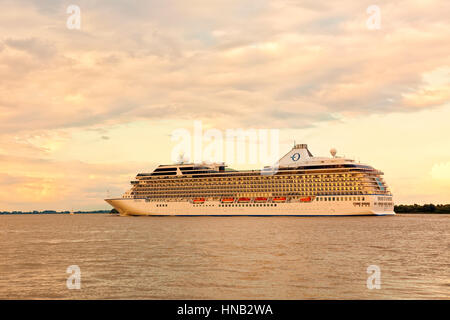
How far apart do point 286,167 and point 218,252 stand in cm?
8133

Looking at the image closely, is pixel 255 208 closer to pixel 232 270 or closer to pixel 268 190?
pixel 268 190

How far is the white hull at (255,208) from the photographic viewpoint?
101 metres

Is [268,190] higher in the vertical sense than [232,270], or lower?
higher

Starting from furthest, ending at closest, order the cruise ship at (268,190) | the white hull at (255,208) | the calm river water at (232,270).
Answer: the cruise ship at (268,190) → the white hull at (255,208) → the calm river water at (232,270)

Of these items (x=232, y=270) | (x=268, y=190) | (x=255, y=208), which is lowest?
(x=232, y=270)

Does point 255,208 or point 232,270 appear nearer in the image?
point 232,270

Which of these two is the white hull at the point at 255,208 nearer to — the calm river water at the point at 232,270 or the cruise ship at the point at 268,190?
the cruise ship at the point at 268,190

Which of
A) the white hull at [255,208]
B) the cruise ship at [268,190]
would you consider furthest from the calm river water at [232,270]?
the cruise ship at [268,190]

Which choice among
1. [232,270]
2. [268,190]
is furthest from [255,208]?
[232,270]

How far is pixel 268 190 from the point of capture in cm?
11406

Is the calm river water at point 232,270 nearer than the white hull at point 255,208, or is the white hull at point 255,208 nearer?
the calm river water at point 232,270

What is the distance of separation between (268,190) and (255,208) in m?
6.61

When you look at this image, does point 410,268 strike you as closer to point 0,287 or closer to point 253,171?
point 0,287

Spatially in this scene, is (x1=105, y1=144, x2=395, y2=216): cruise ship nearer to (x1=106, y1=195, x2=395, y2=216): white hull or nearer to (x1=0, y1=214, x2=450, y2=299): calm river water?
(x1=106, y1=195, x2=395, y2=216): white hull
